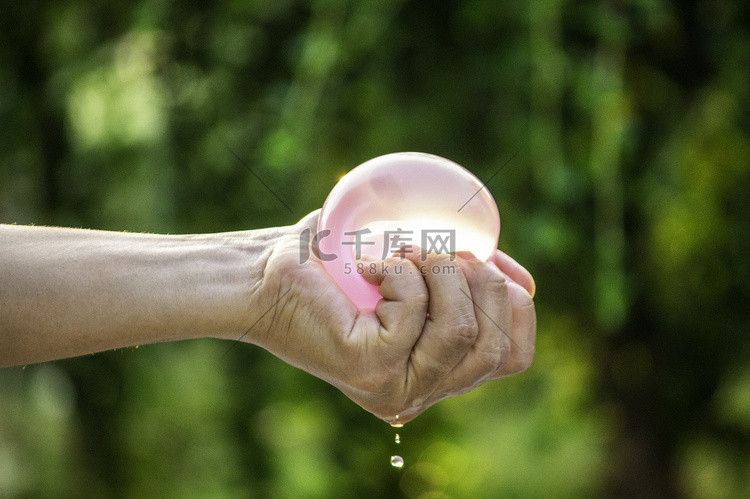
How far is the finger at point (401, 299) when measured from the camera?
22.8 inches

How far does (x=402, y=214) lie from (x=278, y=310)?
0.55 ft

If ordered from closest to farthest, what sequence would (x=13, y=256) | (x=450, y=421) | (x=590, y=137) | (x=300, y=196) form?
(x=13, y=256)
(x=590, y=137)
(x=300, y=196)
(x=450, y=421)

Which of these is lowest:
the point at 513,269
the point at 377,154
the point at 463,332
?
the point at 463,332

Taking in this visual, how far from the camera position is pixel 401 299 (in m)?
0.59

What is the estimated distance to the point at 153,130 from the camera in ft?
3.48

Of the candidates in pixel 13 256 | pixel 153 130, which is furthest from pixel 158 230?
pixel 13 256

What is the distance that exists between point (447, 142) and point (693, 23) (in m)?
0.41

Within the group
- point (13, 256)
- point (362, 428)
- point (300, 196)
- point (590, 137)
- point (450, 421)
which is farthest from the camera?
point (450, 421)

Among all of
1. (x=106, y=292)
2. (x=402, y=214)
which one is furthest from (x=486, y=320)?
(x=106, y=292)

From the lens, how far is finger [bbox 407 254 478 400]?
0.59 metres

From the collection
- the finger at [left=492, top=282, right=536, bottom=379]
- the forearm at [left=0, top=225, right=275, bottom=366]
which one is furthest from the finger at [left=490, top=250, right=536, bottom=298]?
the forearm at [left=0, top=225, right=275, bottom=366]

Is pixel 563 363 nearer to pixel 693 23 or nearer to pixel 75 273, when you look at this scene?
pixel 693 23

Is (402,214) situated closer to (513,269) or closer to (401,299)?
(401,299)

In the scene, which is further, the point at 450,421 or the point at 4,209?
the point at 450,421
